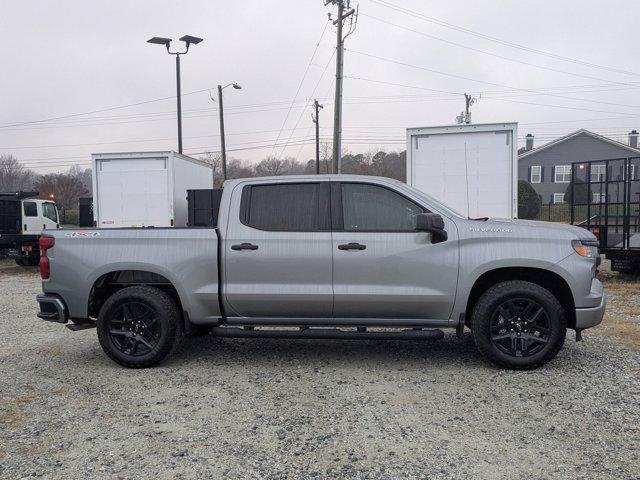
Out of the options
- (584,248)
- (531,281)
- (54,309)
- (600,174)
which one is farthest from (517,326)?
(600,174)

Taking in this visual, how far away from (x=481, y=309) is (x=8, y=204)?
51.1ft

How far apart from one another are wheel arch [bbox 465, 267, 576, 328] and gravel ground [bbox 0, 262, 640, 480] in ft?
1.89

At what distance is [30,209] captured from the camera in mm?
16688

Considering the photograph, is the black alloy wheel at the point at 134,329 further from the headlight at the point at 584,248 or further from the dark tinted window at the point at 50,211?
the dark tinted window at the point at 50,211

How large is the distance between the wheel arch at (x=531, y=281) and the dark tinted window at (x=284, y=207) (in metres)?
1.67

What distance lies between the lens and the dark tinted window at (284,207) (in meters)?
5.24

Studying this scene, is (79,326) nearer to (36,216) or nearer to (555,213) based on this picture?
(36,216)

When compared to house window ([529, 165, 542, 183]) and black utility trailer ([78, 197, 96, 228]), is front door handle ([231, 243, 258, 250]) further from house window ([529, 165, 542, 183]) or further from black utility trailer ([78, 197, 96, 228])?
house window ([529, 165, 542, 183])

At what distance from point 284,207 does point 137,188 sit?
32.1ft

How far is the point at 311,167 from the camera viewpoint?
62062 mm

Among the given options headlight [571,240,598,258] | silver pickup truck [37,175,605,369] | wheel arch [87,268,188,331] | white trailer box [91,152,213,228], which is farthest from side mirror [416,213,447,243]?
white trailer box [91,152,213,228]

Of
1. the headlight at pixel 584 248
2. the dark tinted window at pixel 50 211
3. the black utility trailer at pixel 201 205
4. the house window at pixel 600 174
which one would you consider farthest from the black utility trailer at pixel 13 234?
the headlight at pixel 584 248

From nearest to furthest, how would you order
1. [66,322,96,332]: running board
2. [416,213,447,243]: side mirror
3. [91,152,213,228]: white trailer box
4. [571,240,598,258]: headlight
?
1. [416,213,447,243]: side mirror
2. [571,240,598,258]: headlight
3. [66,322,96,332]: running board
4. [91,152,213,228]: white trailer box

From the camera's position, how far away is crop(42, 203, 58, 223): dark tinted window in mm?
17344
